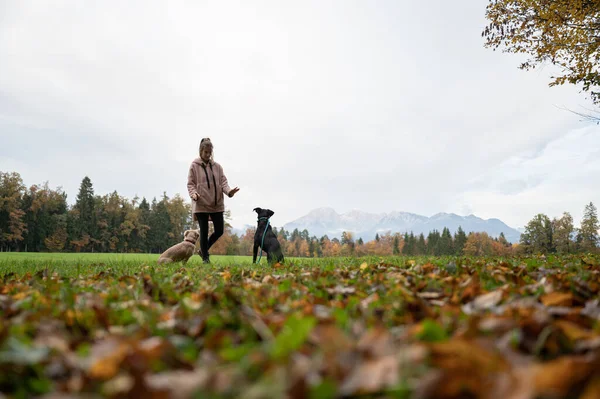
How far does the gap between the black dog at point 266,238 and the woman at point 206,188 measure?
0.85 m

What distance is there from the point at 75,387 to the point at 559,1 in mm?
11766

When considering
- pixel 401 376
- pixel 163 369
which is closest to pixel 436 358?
pixel 401 376

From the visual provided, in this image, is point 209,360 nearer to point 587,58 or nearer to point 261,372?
point 261,372

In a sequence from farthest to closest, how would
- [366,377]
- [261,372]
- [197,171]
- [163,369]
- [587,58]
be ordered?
1. [587,58]
2. [197,171]
3. [163,369]
4. [261,372]
5. [366,377]

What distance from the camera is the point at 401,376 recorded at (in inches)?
36.4

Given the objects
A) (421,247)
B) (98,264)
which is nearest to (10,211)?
(98,264)

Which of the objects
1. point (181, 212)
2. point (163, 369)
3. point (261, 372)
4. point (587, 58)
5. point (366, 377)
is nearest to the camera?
point (366, 377)

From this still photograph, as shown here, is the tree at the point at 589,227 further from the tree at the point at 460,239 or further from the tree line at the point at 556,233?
the tree at the point at 460,239

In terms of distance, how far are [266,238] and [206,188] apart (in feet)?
6.14

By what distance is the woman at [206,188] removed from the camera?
8.25 meters

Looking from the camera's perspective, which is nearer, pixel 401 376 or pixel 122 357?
pixel 401 376

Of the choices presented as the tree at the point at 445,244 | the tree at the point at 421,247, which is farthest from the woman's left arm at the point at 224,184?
the tree at the point at 421,247

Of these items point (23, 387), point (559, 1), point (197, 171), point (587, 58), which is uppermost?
point (559, 1)

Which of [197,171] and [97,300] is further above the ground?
[197,171]
